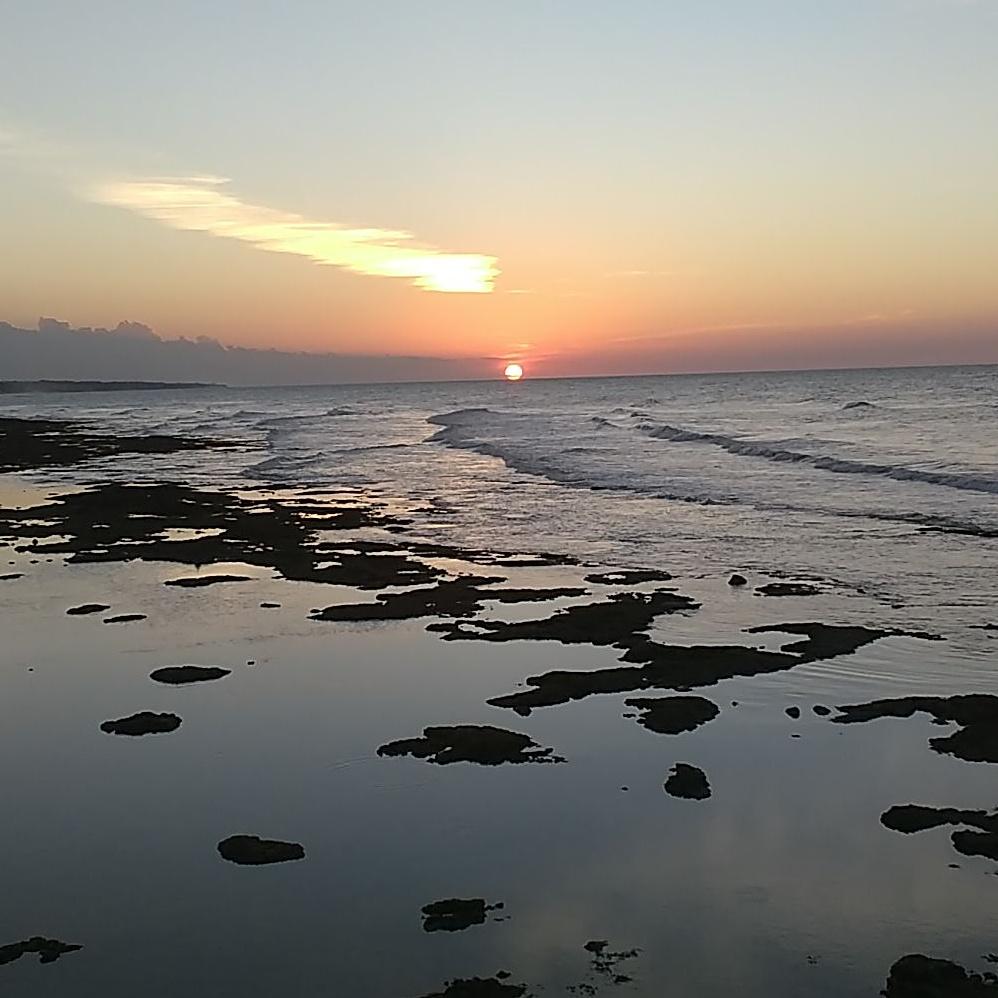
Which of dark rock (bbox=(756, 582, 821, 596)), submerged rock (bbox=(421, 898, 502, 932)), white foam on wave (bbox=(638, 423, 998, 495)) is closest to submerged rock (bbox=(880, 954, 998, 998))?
submerged rock (bbox=(421, 898, 502, 932))

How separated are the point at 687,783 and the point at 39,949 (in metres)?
4.59

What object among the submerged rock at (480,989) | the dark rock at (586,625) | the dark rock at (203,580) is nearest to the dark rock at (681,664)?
the dark rock at (586,625)

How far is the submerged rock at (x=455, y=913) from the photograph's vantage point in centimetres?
599

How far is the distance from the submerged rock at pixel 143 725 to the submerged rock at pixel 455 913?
409 centimetres

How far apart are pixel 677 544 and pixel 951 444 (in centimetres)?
2587

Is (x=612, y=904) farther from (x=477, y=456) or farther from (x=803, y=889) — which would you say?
(x=477, y=456)

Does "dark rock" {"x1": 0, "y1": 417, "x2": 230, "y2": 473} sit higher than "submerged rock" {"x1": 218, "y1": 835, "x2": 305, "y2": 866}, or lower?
lower

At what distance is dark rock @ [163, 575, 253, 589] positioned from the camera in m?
16.4

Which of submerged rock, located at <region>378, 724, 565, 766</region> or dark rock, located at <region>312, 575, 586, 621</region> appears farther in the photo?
dark rock, located at <region>312, 575, 586, 621</region>

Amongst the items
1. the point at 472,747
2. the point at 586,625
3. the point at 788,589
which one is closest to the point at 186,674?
the point at 472,747

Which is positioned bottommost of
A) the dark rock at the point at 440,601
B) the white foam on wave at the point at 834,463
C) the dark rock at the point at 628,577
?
the dark rock at the point at 440,601

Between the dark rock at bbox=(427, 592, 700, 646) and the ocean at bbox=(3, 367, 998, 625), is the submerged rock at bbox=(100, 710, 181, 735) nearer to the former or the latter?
the dark rock at bbox=(427, 592, 700, 646)

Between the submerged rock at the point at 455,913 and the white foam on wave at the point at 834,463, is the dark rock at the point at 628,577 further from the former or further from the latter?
the white foam on wave at the point at 834,463

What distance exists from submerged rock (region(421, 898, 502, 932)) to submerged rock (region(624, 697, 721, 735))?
3484 mm
